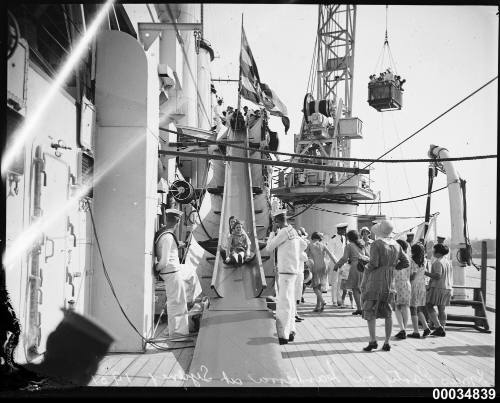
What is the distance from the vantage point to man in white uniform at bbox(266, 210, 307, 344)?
5.92 metres

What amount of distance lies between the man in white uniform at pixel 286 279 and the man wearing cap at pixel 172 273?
1.24 meters

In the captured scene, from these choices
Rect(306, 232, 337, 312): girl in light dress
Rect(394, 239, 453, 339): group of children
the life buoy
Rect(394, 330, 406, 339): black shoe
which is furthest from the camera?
the life buoy

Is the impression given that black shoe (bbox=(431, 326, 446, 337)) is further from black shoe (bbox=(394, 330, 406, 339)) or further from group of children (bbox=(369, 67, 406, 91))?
group of children (bbox=(369, 67, 406, 91))

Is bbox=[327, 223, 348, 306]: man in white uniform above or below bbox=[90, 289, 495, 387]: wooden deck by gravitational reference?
above

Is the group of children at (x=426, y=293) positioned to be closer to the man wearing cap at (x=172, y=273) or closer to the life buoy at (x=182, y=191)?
the man wearing cap at (x=172, y=273)

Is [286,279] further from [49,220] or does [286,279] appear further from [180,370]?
[49,220]

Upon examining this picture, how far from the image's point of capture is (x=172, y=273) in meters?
5.84

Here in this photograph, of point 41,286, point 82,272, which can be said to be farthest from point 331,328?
point 41,286

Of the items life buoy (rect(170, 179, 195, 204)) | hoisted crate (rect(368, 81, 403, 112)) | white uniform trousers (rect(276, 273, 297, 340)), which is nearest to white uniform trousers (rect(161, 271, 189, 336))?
white uniform trousers (rect(276, 273, 297, 340))

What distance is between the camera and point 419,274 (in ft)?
22.2

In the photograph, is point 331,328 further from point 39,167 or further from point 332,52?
point 332,52

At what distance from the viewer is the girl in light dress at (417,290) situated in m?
6.51

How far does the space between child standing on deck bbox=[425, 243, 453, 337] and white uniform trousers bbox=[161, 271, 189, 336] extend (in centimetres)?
346

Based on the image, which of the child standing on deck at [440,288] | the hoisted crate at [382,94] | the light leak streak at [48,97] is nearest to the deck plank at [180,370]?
the light leak streak at [48,97]
